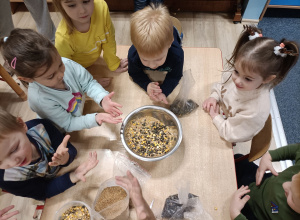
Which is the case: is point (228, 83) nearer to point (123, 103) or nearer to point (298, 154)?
point (298, 154)

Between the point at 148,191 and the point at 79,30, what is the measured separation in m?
1.00

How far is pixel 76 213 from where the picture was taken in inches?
35.4

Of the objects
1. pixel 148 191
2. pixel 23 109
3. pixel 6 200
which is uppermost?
pixel 148 191

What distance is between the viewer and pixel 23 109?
2213 millimetres

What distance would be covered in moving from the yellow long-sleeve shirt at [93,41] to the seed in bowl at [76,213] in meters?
0.80

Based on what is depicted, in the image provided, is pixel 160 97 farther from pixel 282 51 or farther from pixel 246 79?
pixel 282 51

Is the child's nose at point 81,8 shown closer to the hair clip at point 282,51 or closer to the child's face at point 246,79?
the child's face at point 246,79

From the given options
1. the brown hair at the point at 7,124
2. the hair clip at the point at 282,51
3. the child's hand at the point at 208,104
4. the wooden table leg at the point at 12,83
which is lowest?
the wooden table leg at the point at 12,83

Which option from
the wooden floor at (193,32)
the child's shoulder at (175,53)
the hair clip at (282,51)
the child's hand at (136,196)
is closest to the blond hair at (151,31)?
the child's shoulder at (175,53)

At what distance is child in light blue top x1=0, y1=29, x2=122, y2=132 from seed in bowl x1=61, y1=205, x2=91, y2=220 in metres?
0.37

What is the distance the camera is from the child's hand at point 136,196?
2.78 ft

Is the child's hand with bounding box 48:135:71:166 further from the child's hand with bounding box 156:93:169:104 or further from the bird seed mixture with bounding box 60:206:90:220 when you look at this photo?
the child's hand with bounding box 156:93:169:104

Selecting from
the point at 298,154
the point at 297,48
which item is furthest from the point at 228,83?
the point at 298,154

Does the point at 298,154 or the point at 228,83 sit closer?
the point at 298,154
